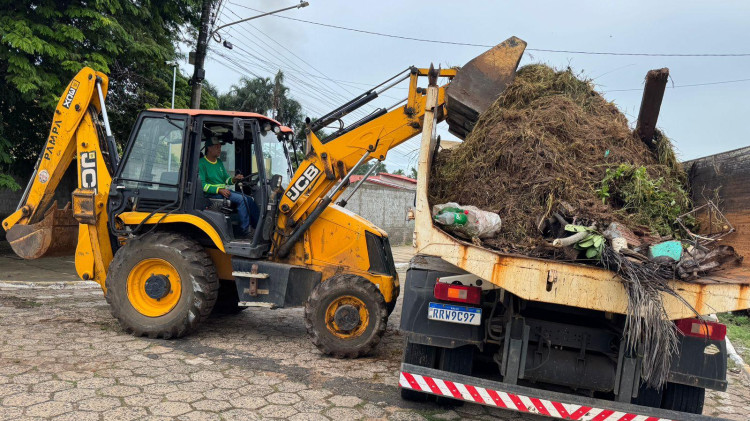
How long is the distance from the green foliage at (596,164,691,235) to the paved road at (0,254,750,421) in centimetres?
181

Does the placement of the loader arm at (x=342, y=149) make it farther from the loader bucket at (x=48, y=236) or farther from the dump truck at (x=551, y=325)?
the loader bucket at (x=48, y=236)

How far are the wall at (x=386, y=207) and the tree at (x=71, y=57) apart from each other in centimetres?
775

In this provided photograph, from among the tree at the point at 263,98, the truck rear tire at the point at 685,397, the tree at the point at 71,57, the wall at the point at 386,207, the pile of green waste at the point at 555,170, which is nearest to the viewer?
the pile of green waste at the point at 555,170

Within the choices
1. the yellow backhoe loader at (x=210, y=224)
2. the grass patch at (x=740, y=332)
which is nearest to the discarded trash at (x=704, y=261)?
the yellow backhoe loader at (x=210, y=224)

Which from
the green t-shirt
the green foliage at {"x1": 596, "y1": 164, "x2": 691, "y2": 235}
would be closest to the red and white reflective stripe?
the green foliage at {"x1": 596, "y1": 164, "x2": 691, "y2": 235}

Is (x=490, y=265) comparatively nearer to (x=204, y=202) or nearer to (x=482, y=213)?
(x=482, y=213)

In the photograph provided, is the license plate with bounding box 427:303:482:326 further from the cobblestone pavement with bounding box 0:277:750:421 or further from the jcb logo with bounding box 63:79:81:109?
the jcb logo with bounding box 63:79:81:109

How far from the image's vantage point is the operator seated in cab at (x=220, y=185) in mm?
5832

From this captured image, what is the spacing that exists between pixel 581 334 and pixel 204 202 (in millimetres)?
4026

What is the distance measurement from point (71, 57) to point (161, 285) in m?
5.63

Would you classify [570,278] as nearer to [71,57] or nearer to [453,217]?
[453,217]

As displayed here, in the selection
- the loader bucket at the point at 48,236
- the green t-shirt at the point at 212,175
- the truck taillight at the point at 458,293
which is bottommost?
the loader bucket at the point at 48,236

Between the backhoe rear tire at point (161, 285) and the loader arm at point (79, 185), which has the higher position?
the loader arm at point (79, 185)

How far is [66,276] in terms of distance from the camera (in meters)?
9.19
